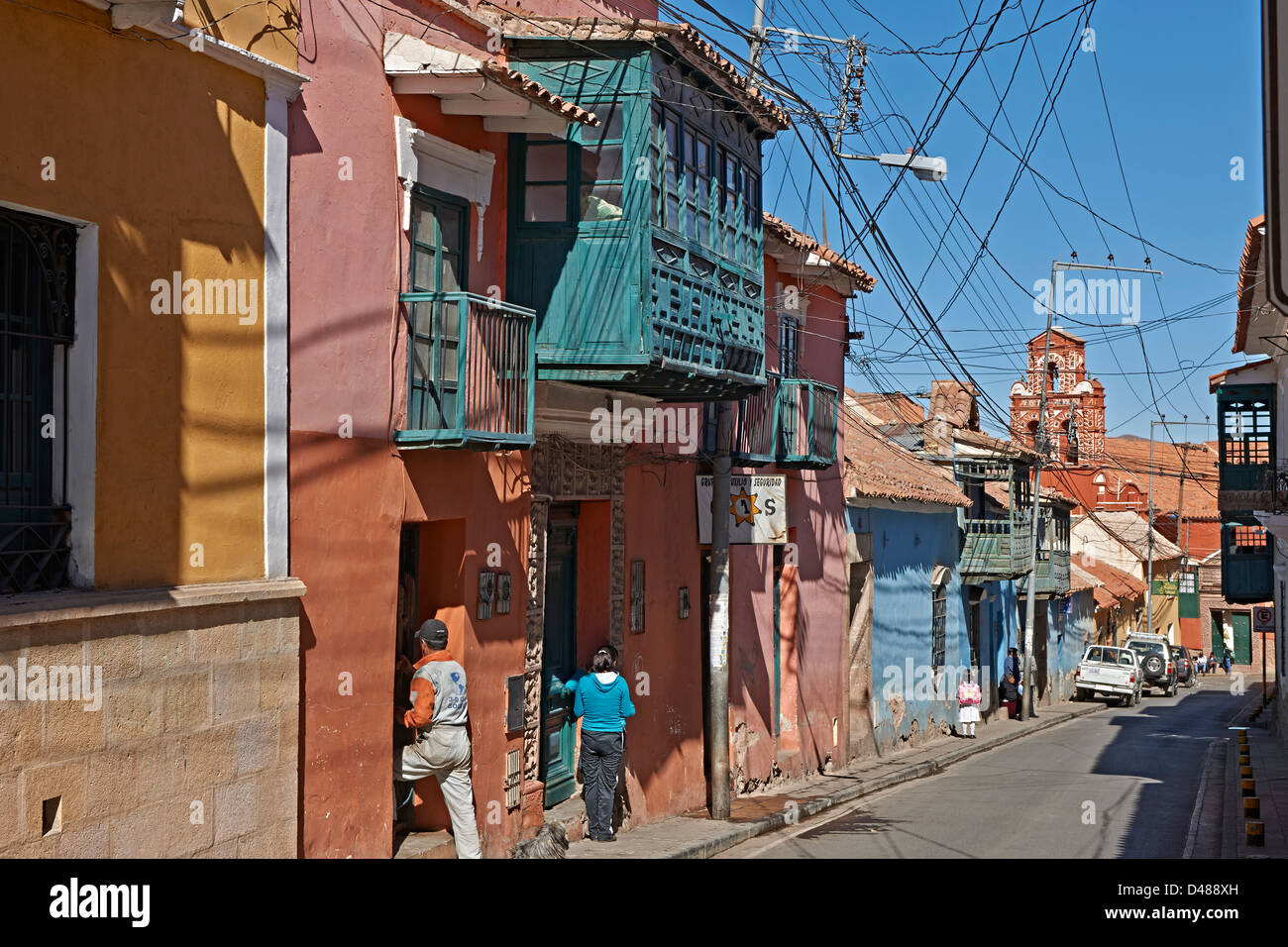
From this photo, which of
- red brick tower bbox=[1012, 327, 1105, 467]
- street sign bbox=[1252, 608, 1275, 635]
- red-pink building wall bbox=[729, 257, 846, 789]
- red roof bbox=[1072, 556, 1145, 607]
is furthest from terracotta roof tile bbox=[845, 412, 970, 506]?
red roof bbox=[1072, 556, 1145, 607]

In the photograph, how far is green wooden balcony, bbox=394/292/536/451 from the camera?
9562mm

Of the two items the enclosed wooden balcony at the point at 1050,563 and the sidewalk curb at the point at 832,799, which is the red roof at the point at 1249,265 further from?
the enclosed wooden balcony at the point at 1050,563

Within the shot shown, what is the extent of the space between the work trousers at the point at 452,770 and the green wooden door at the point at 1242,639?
2596 inches

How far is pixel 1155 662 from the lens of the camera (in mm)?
46094

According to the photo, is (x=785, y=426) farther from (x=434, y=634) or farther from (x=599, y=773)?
(x=434, y=634)

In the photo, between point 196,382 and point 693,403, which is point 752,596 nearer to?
point 693,403

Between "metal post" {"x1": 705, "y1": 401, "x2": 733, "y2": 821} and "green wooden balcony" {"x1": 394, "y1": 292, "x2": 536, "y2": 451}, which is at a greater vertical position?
"green wooden balcony" {"x1": 394, "y1": 292, "x2": 536, "y2": 451}

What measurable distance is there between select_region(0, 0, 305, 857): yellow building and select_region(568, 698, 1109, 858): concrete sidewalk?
15.8ft

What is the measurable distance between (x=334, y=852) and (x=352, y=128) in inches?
186

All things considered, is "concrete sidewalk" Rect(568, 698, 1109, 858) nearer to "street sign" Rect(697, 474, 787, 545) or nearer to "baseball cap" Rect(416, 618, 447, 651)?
"baseball cap" Rect(416, 618, 447, 651)

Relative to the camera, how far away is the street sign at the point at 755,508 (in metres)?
15.6

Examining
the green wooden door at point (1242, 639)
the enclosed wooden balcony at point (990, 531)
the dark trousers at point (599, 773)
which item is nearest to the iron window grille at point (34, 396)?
the dark trousers at point (599, 773)
